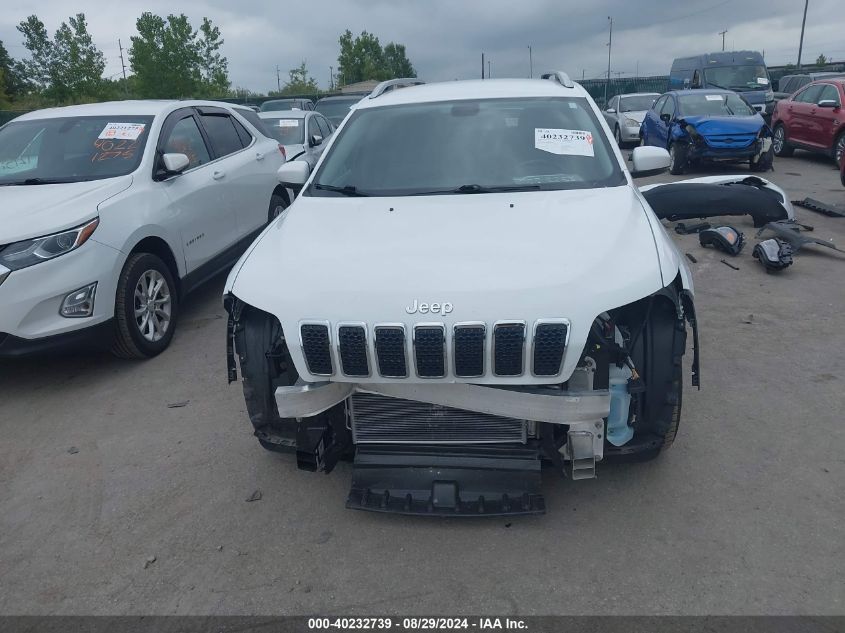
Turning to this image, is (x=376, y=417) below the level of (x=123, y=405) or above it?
above

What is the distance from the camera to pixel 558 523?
123 inches

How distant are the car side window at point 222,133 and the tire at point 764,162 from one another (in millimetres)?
9663

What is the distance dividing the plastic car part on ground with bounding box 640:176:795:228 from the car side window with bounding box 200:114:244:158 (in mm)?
4799

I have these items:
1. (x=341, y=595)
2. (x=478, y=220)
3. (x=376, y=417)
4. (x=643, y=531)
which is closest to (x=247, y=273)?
(x=376, y=417)

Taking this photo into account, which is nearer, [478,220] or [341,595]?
[341,595]

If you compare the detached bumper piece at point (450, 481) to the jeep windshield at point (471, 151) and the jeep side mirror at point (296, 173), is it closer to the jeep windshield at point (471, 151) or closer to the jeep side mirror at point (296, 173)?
the jeep windshield at point (471, 151)

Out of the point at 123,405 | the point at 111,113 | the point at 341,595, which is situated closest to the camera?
the point at 341,595

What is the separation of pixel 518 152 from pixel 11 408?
12.0ft

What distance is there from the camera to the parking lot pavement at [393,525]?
2717 mm

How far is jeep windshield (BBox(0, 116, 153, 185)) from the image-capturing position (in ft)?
17.6

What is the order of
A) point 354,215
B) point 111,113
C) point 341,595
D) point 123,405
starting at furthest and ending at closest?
point 111,113 → point 123,405 → point 354,215 → point 341,595

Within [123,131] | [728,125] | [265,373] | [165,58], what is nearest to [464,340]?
[265,373]

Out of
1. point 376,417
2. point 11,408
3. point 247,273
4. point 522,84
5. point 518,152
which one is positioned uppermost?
point 522,84

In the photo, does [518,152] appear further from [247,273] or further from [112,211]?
[112,211]
